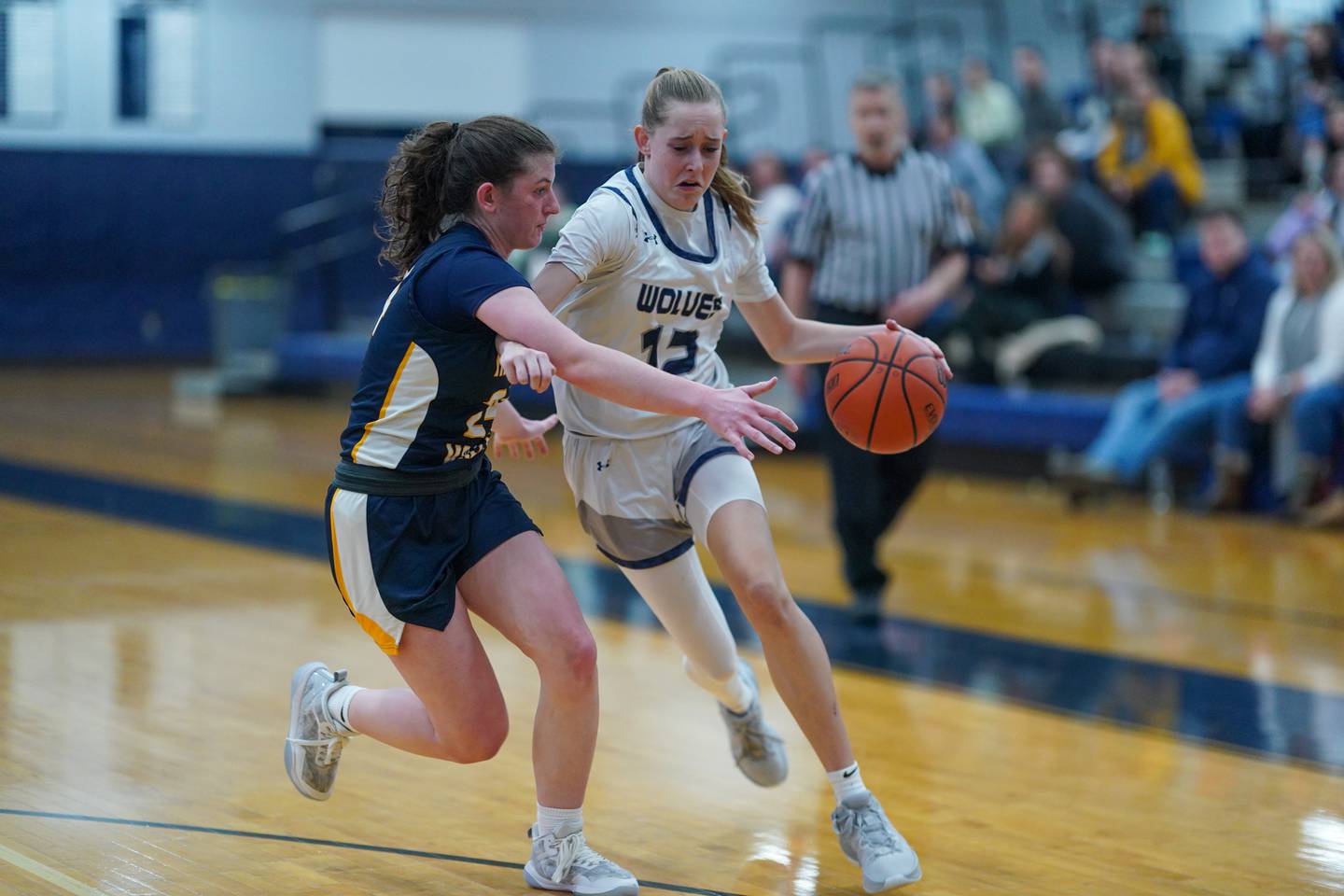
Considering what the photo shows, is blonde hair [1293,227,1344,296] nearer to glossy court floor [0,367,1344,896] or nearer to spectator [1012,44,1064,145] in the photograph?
glossy court floor [0,367,1344,896]

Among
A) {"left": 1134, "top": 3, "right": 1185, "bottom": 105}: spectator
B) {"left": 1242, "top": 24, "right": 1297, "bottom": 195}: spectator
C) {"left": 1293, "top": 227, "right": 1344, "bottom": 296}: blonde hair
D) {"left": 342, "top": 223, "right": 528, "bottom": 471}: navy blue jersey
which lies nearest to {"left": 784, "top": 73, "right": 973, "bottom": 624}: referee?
{"left": 342, "top": 223, "right": 528, "bottom": 471}: navy blue jersey

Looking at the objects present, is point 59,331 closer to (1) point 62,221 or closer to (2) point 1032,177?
(1) point 62,221

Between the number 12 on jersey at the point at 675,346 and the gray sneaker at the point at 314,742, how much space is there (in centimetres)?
99

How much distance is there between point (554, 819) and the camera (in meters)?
3.27

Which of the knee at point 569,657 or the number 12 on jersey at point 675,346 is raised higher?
the number 12 on jersey at point 675,346

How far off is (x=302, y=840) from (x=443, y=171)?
1463mm

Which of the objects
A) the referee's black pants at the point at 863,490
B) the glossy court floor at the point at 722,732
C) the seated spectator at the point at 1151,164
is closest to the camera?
the glossy court floor at the point at 722,732

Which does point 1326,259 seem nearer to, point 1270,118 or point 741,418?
point 1270,118

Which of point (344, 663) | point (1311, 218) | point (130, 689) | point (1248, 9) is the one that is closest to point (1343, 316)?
point (1311, 218)

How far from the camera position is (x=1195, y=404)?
884cm

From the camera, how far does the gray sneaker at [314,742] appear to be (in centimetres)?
356


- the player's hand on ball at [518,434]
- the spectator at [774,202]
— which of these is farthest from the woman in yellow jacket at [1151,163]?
the player's hand on ball at [518,434]

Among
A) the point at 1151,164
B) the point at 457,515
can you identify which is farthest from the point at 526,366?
the point at 1151,164

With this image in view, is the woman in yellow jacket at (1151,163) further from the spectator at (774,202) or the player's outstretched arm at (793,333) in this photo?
the player's outstretched arm at (793,333)
